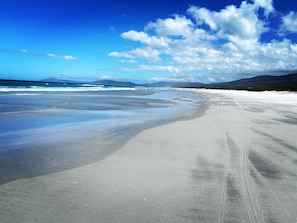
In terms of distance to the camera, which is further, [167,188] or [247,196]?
[167,188]

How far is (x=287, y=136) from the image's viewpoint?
8930 mm

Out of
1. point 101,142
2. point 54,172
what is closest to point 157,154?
point 101,142

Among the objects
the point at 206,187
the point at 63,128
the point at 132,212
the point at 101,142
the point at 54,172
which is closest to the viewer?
the point at 132,212

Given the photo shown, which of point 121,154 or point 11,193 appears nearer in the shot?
point 11,193

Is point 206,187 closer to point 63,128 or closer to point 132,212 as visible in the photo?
point 132,212

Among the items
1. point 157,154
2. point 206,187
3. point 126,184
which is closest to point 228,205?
point 206,187

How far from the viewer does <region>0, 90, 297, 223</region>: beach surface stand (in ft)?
11.7

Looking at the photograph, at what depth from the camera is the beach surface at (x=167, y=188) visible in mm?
3564

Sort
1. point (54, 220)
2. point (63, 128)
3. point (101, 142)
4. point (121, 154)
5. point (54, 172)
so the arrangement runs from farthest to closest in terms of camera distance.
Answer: point (63, 128)
point (101, 142)
point (121, 154)
point (54, 172)
point (54, 220)

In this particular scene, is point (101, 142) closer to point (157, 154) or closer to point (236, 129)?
point (157, 154)

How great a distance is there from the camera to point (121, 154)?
648 centimetres

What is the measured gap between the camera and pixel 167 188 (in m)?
4.48

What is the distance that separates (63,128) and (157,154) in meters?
4.54

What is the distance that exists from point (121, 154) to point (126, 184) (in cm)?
190
